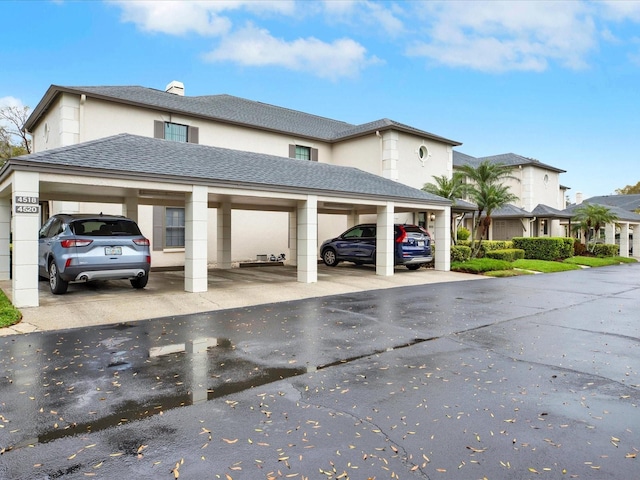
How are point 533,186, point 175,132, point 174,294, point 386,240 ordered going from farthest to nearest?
1. point 533,186
2. point 175,132
3. point 386,240
4. point 174,294

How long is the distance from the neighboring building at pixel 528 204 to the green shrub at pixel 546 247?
364 cm

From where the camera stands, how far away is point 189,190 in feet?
34.1

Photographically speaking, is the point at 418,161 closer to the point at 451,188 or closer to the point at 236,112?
the point at 451,188

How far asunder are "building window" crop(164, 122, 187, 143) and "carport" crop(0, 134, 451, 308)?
3.21 meters

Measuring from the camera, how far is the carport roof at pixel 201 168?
29.5ft

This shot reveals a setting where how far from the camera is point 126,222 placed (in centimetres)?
1012

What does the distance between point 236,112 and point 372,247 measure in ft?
32.3

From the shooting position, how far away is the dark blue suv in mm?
16000

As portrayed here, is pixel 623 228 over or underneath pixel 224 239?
over

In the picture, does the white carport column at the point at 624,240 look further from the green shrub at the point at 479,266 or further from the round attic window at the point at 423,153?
the round attic window at the point at 423,153

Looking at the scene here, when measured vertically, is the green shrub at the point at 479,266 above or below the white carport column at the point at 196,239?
below

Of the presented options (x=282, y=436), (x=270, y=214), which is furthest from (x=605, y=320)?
(x=270, y=214)

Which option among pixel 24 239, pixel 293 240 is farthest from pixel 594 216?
pixel 24 239

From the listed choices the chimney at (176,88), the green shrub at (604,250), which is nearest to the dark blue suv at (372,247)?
the chimney at (176,88)
